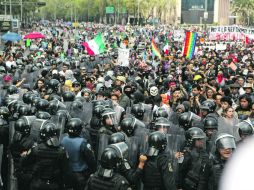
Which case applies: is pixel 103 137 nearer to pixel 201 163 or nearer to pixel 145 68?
pixel 201 163

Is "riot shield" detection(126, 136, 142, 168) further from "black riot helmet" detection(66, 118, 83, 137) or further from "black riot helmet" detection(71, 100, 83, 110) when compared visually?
"black riot helmet" detection(71, 100, 83, 110)

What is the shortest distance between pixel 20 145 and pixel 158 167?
2208mm

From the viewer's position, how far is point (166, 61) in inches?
955

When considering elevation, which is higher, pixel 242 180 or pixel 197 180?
pixel 242 180

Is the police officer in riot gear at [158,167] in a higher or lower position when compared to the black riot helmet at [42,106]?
lower

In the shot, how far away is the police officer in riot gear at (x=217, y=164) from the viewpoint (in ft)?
22.4

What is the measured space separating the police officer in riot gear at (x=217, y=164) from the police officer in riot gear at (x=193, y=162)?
19 centimetres

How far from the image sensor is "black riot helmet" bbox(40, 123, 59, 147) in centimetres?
779

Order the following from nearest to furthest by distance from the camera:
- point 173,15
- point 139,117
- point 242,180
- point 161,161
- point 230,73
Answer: point 242,180 < point 161,161 < point 139,117 < point 230,73 < point 173,15

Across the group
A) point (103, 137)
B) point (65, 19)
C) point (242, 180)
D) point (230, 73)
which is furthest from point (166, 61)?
point (65, 19)

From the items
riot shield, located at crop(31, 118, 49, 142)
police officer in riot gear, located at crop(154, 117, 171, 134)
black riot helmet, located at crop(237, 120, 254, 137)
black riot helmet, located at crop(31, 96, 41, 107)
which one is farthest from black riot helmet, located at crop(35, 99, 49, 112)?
black riot helmet, located at crop(237, 120, 254, 137)

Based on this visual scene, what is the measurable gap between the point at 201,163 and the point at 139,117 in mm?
2810

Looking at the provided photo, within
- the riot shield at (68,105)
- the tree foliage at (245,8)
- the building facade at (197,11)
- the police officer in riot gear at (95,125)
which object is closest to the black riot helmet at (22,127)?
the police officer in riot gear at (95,125)

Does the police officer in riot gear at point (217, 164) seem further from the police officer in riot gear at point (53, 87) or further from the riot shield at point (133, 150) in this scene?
the police officer in riot gear at point (53, 87)
